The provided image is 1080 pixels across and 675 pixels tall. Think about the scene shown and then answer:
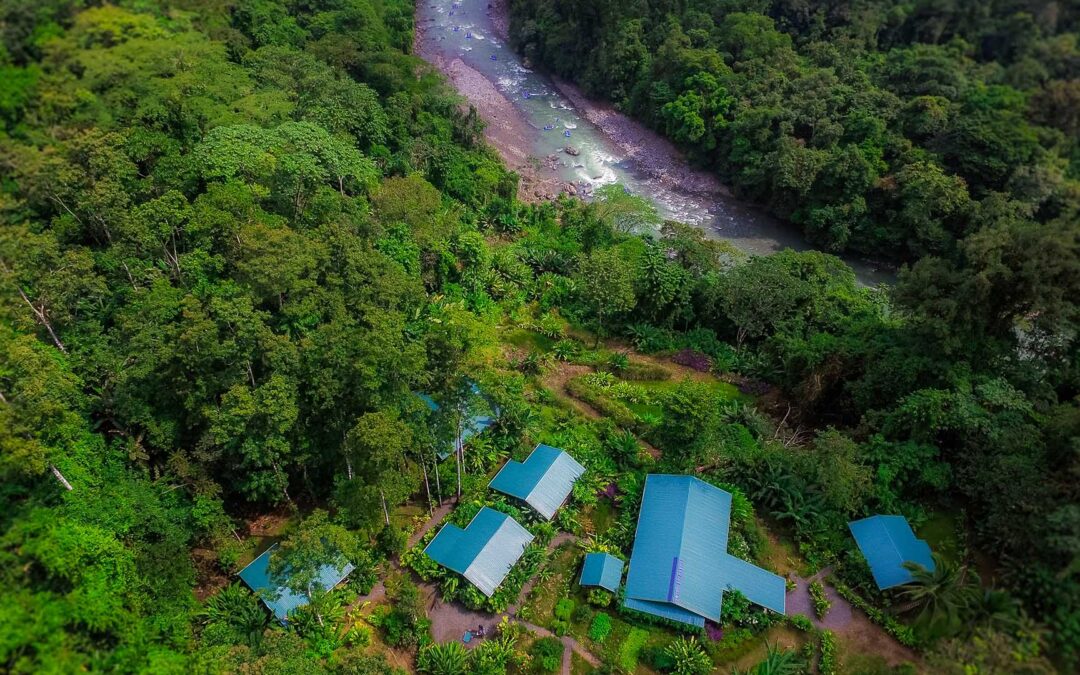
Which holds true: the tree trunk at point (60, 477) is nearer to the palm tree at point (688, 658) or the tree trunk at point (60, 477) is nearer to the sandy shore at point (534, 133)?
the palm tree at point (688, 658)

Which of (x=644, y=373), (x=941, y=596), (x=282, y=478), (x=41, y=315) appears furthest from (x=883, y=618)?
(x=41, y=315)

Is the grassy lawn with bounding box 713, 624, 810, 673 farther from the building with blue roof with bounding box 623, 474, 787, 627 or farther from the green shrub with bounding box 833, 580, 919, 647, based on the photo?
the green shrub with bounding box 833, 580, 919, 647


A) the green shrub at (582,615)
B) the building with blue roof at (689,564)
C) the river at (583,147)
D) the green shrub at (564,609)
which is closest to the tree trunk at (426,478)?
the green shrub at (564,609)

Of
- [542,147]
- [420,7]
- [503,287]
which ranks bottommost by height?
[503,287]

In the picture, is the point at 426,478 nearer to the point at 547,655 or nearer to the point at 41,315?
the point at 547,655

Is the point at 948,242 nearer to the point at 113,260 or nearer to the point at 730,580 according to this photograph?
the point at 730,580

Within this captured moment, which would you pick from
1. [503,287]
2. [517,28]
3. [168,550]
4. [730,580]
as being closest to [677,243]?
[503,287]

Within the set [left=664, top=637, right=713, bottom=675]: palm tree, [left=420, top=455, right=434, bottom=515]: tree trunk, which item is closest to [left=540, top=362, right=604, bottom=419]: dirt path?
[left=420, top=455, right=434, bottom=515]: tree trunk

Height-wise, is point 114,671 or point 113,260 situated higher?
point 113,260
